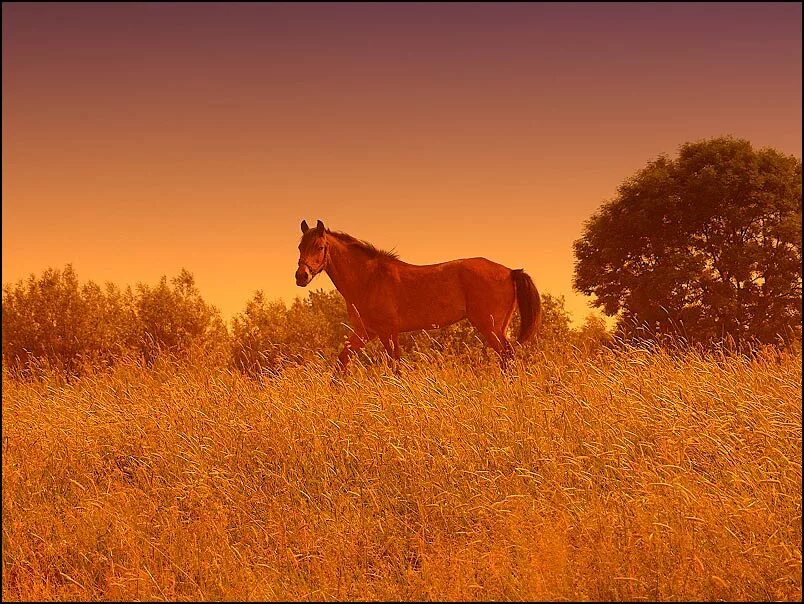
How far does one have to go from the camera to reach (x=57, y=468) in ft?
31.5

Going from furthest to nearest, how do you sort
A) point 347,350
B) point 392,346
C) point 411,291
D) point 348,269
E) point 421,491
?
point 411,291, point 348,269, point 392,346, point 347,350, point 421,491

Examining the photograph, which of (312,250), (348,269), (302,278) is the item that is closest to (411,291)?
(348,269)

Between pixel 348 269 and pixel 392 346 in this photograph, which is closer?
pixel 392 346

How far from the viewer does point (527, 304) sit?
15242mm

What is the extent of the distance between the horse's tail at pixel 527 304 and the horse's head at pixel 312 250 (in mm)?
4071

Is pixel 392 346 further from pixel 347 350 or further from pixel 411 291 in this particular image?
pixel 411 291

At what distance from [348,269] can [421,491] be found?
23.1 ft

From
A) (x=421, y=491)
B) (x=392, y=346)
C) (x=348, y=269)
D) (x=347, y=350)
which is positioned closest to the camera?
(x=421, y=491)

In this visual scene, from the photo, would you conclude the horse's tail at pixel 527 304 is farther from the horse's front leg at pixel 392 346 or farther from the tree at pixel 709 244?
the tree at pixel 709 244

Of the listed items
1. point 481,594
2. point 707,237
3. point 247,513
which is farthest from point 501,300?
point 707,237

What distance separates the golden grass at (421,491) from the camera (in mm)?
6309

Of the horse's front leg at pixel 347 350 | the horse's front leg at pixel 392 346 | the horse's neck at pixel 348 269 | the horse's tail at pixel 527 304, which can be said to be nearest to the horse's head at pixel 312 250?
the horse's neck at pixel 348 269

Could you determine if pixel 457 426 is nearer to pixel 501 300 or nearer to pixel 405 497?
pixel 405 497

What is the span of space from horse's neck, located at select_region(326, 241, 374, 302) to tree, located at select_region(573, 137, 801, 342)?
11.8 metres
